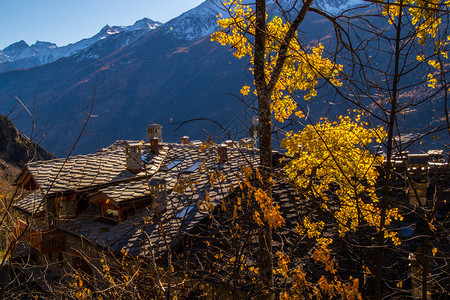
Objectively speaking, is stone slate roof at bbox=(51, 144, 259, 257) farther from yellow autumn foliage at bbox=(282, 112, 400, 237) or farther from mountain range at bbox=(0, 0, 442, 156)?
mountain range at bbox=(0, 0, 442, 156)

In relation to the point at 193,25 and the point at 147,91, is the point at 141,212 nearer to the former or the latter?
the point at 147,91

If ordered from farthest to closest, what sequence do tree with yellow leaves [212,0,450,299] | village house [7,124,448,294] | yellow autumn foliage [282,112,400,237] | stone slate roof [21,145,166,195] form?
1. stone slate roof [21,145,166,195]
2. village house [7,124,448,294]
3. yellow autumn foliage [282,112,400,237]
4. tree with yellow leaves [212,0,450,299]

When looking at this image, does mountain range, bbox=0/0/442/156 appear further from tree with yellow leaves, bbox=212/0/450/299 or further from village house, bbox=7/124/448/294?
tree with yellow leaves, bbox=212/0/450/299

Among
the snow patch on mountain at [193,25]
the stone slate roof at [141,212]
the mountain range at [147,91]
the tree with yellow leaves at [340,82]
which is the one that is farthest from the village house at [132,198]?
the snow patch on mountain at [193,25]

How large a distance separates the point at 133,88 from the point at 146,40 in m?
37.2

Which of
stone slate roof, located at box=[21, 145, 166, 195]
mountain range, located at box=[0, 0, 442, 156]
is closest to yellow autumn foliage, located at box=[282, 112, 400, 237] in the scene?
→ stone slate roof, located at box=[21, 145, 166, 195]

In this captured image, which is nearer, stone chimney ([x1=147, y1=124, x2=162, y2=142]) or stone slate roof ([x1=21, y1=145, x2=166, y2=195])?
stone slate roof ([x1=21, y1=145, x2=166, y2=195])

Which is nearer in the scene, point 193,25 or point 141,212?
point 141,212

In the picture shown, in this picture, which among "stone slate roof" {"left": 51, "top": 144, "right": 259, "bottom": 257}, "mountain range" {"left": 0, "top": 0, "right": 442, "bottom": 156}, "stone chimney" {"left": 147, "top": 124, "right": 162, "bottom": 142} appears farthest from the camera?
→ "mountain range" {"left": 0, "top": 0, "right": 442, "bottom": 156}

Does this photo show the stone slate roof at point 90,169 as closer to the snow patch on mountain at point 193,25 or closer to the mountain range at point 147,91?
the mountain range at point 147,91

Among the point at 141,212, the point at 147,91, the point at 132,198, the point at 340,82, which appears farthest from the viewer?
the point at 147,91

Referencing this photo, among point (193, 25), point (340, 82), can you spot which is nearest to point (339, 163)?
point (340, 82)

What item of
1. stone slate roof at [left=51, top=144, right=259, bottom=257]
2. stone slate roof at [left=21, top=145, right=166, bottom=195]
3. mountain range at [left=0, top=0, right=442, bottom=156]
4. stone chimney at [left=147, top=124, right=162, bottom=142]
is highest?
mountain range at [left=0, top=0, right=442, bottom=156]

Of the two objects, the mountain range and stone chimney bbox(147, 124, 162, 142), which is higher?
the mountain range
